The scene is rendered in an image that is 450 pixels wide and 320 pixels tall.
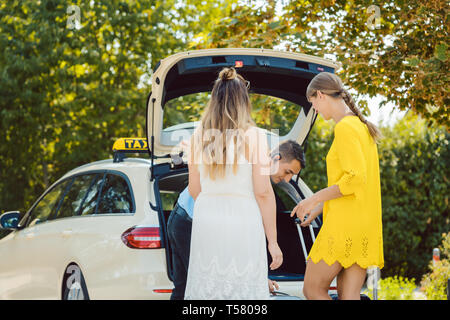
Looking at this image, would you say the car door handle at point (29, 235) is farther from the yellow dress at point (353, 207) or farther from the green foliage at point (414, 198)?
the green foliage at point (414, 198)

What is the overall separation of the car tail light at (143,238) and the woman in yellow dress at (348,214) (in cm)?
115

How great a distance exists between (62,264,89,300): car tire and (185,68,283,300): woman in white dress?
1452mm

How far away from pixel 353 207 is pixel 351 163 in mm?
255

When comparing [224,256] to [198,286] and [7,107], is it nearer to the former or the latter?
[198,286]

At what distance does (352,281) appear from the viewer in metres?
3.40

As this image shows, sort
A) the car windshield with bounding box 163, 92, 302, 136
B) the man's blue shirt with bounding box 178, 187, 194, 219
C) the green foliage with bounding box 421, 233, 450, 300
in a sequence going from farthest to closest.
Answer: the green foliage with bounding box 421, 233, 450, 300, the car windshield with bounding box 163, 92, 302, 136, the man's blue shirt with bounding box 178, 187, 194, 219

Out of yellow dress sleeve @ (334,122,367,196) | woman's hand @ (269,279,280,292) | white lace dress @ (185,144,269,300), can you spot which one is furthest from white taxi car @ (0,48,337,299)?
yellow dress sleeve @ (334,122,367,196)

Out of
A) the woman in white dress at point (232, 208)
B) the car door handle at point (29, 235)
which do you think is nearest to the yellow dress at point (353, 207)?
A: the woman in white dress at point (232, 208)

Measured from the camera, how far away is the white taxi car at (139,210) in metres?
4.17

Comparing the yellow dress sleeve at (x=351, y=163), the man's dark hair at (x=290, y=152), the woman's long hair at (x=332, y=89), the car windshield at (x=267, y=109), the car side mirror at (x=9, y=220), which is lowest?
the car side mirror at (x=9, y=220)

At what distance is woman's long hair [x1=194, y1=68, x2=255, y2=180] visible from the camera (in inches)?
130

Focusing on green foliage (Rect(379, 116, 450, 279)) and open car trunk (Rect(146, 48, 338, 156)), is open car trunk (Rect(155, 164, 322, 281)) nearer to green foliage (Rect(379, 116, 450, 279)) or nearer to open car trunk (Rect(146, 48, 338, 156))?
open car trunk (Rect(146, 48, 338, 156))

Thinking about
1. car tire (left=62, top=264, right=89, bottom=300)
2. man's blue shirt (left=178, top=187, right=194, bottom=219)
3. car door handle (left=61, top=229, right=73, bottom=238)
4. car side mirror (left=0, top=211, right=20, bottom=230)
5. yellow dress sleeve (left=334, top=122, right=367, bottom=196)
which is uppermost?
yellow dress sleeve (left=334, top=122, right=367, bottom=196)

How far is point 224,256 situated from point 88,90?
992 centimetres
